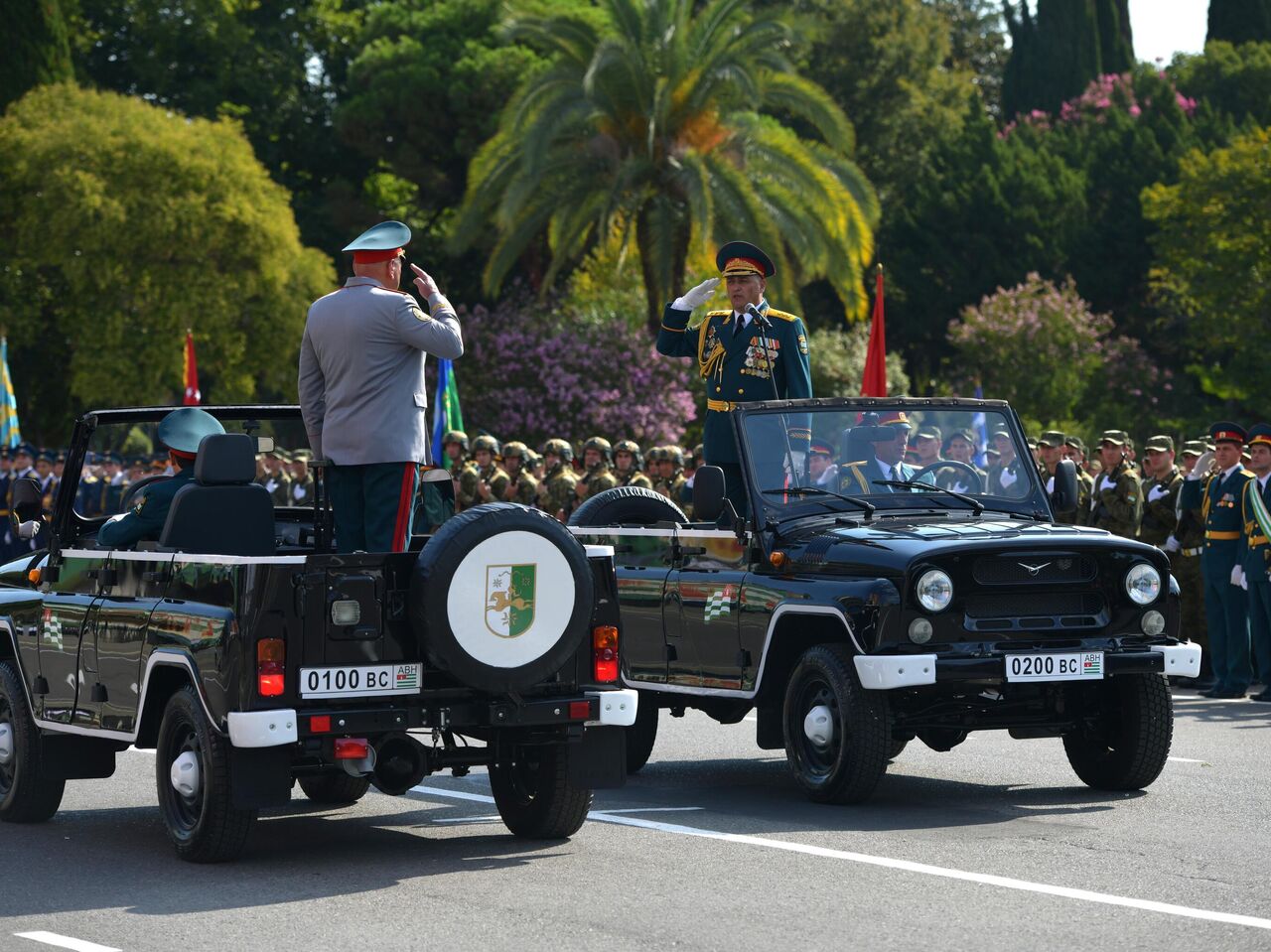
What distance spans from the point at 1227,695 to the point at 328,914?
11.1 meters

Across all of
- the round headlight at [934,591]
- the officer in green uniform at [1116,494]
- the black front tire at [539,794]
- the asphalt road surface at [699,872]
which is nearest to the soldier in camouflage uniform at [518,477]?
the officer in green uniform at [1116,494]

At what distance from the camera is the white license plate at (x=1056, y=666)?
33.9 feet

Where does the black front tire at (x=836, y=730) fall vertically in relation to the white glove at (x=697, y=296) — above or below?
below

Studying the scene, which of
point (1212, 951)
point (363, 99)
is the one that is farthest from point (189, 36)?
point (1212, 951)

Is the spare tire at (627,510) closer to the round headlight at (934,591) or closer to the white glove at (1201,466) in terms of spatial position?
the round headlight at (934,591)

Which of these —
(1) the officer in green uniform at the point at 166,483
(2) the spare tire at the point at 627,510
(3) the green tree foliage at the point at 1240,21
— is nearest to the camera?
(1) the officer in green uniform at the point at 166,483

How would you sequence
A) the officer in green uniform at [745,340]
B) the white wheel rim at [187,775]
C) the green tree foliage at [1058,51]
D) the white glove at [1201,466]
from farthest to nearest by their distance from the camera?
the green tree foliage at [1058,51]
the white glove at [1201,466]
the officer in green uniform at [745,340]
the white wheel rim at [187,775]

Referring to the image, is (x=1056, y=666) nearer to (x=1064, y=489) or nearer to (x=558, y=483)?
(x=1064, y=489)

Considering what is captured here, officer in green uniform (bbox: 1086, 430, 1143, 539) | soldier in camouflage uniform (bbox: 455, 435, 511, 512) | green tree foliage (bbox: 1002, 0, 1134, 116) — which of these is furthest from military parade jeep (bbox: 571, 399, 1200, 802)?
green tree foliage (bbox: 1002, 0, 1134, 116)

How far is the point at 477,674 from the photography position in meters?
8.73

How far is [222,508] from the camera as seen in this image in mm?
9336

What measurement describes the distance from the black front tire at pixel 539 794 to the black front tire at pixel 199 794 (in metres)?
1.24

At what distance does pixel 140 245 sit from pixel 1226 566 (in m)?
32.9

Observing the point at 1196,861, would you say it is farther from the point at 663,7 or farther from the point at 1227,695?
the point at 663,7
